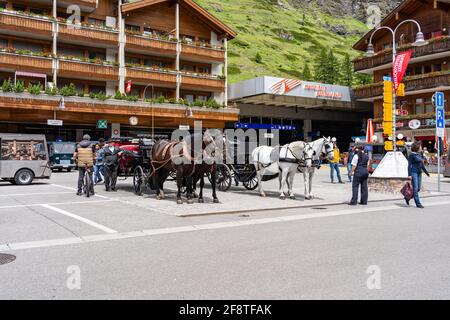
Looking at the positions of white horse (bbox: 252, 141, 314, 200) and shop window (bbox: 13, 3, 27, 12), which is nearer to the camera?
white horse (bbox: 252, 141, 314, 200)

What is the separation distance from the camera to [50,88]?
3369 centimetres

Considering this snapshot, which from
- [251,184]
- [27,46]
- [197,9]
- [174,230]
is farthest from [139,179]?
[197,9]

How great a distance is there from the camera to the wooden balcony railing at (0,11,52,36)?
1332 inches

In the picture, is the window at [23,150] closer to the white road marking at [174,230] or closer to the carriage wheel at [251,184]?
the carriage wheel at [251,184]

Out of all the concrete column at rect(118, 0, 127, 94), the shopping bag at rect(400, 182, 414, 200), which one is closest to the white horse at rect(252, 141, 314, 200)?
the shopping bag at rect(400, 182, 414, 200)

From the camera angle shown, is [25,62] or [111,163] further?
[25,62]

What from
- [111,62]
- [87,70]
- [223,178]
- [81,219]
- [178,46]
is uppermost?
[178,46]

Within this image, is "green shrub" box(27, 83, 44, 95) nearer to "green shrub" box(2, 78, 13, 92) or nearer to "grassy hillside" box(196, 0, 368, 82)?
"green shrub" box(2, 78, 13, 92)

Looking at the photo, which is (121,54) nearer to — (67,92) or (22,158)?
(67,92)

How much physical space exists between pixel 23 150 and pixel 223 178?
30.8ft

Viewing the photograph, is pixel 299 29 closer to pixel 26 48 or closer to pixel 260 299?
pixel 26 48

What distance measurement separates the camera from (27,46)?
36969 mm
